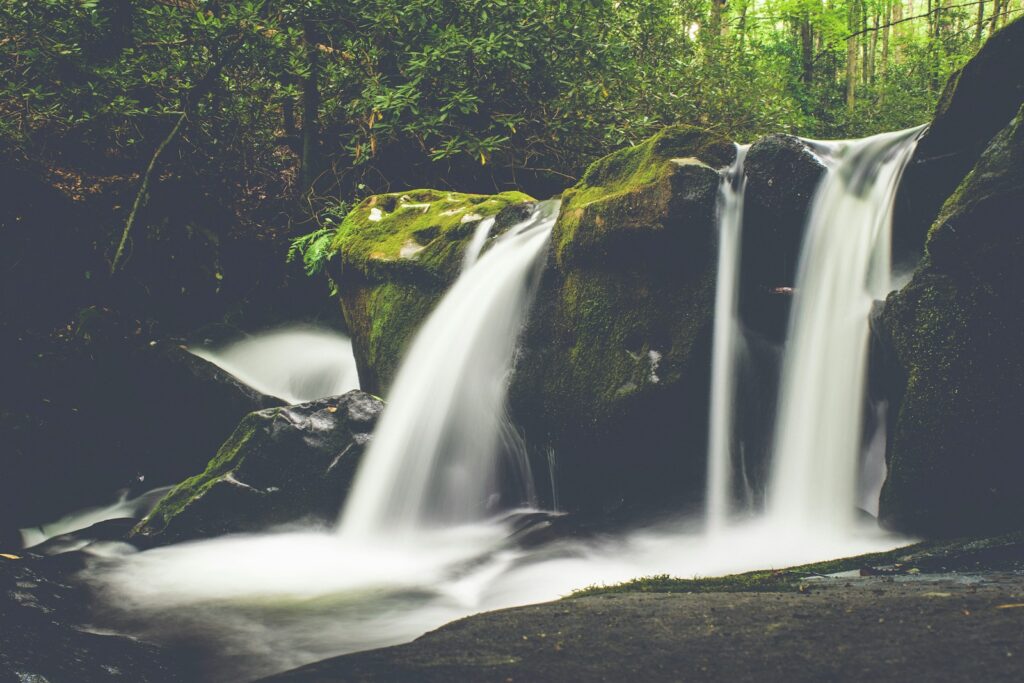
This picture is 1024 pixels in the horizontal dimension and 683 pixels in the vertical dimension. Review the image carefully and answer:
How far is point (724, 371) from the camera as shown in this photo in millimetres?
5004

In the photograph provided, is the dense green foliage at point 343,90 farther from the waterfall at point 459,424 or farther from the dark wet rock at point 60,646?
the dark wet rock at point 60,646

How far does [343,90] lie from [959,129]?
24.5 ft

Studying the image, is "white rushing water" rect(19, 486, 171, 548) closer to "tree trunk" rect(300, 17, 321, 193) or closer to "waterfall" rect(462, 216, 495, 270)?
"waterfall" rect(462, 216, 495, 270)

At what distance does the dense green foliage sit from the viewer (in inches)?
337

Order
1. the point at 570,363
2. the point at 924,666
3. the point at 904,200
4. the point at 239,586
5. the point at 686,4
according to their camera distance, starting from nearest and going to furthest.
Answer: the point at 924,666 < the point at 239,586 < the point at 904,200 < the point at 570,363 < the point at 686,4

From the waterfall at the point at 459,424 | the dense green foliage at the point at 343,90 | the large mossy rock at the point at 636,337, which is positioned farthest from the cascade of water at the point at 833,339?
the dense green foliage at the point at 343,90

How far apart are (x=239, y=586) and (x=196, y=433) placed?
12.4 feet

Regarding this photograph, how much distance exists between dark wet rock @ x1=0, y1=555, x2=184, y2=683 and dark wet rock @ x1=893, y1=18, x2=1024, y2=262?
15.0ft

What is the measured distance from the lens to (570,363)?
5.46 metres

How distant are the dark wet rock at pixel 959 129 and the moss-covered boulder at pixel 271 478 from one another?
12.8 feet

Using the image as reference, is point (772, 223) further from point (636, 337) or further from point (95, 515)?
point (95, 515)

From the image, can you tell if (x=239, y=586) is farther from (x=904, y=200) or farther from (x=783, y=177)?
(x=904, y=200)

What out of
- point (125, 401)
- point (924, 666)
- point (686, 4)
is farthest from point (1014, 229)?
point (686, 4)

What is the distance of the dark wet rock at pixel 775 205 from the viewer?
5180mm
